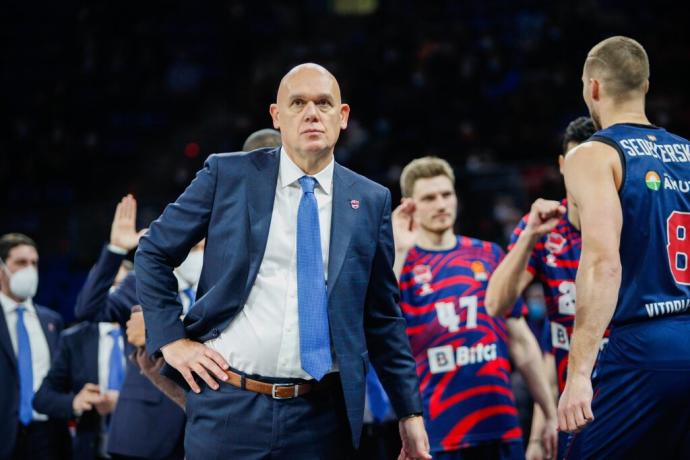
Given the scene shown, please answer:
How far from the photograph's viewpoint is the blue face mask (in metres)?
8.05

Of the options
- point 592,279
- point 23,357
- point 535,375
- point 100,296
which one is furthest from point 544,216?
point 23,357

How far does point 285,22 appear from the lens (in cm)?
1731

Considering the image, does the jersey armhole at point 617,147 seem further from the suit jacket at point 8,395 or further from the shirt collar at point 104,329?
the suit jacket at point 8,395

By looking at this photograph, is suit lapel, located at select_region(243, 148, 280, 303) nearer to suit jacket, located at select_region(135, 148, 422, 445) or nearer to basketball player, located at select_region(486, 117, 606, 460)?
suit jacket, located at select_region(135, 148, 422, 445)

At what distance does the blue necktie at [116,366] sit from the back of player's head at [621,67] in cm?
365

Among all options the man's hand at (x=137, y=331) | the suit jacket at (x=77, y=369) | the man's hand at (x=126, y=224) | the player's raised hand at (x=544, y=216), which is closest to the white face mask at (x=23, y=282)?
the suit jacket at (x=77, y=369)

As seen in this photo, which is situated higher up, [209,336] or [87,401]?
[209,336]

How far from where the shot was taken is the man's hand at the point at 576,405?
117 inches

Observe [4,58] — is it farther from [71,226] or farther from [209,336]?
Answer: [209,336]

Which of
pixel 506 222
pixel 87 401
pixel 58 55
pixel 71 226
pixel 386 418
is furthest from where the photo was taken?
pixel 58 55

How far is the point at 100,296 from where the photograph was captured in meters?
4.86

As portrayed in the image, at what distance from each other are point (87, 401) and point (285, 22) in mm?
13234

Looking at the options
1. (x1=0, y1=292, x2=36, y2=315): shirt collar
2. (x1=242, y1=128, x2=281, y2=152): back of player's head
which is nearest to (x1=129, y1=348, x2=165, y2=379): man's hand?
(x1=242, y1=128, x2=281, y2=152): back of player's head

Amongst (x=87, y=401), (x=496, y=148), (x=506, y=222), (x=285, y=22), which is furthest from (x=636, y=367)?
(x=285, y=22)
